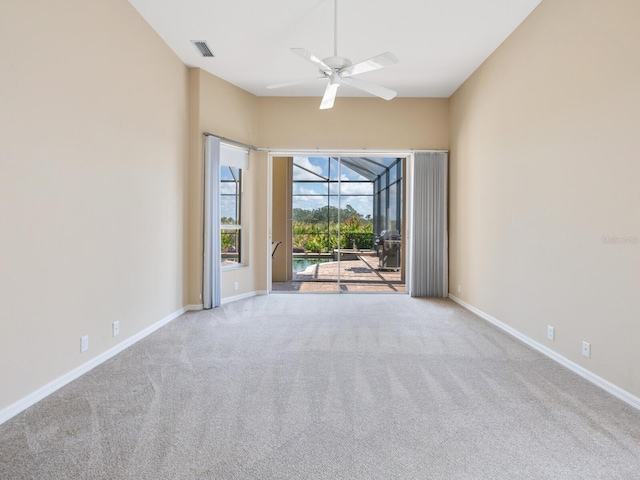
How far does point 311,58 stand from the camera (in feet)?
9.04

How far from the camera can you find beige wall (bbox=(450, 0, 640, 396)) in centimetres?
215

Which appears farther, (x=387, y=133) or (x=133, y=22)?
(x=387, y=133)

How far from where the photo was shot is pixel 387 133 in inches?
209

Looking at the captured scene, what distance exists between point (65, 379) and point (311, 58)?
313cm

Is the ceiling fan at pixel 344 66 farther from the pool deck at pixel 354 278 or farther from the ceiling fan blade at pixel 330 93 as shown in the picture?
the pool deck at pixel 354 278

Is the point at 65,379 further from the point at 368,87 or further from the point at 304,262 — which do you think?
the point at 304,262

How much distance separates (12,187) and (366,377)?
263cm

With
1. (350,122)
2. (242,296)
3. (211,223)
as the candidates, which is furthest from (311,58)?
(242,296)

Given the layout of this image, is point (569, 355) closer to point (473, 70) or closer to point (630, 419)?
point (630, 419)

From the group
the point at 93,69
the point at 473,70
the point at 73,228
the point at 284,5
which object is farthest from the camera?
the point at 473,70

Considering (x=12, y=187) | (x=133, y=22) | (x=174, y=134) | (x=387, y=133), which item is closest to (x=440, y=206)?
(x=387, y=133)

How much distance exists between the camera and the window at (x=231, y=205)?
15.8 ft

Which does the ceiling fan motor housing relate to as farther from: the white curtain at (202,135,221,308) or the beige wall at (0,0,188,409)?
the white curtain at (202,135,221,308)

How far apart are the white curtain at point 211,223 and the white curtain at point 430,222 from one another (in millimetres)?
3051
